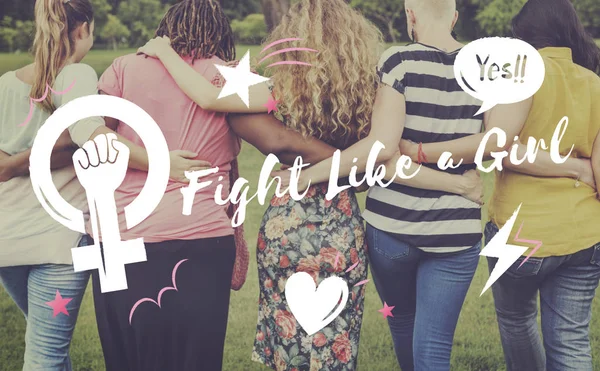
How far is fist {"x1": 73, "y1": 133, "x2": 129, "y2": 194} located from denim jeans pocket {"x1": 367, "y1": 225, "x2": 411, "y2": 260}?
2.89 ft

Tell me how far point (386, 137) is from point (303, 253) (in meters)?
0.48

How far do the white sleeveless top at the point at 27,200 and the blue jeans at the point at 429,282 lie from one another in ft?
3.45

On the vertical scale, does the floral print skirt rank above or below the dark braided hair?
below

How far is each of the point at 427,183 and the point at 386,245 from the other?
0.26 metres

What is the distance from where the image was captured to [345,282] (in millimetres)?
2658

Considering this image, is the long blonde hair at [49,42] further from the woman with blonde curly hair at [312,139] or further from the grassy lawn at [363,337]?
the grassy lawn at [363,337]

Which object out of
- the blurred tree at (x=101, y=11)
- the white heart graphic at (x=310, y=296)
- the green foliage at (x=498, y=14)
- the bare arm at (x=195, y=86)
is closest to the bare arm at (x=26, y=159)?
the bare arm at (x=195, y=86)

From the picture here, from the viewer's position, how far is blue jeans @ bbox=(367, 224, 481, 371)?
8.86 ft

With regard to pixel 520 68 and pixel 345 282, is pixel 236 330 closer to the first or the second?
pixel 345 282

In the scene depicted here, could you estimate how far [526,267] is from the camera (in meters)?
2.75

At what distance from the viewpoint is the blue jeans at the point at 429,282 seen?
270 cm

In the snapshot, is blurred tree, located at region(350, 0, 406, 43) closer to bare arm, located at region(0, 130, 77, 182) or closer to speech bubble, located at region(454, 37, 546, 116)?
speech bubble, located at region(454, 37, 546, 116)

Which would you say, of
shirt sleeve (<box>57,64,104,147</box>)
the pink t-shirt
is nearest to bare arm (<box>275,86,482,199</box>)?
the pink t-shirt

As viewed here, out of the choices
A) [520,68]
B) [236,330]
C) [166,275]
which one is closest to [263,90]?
[166,275]
